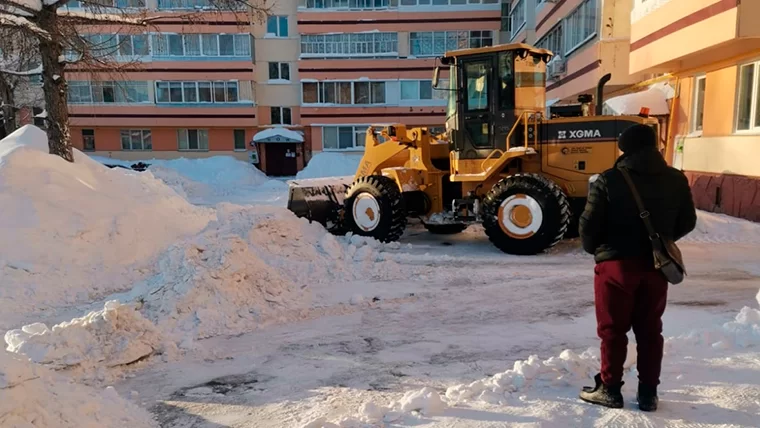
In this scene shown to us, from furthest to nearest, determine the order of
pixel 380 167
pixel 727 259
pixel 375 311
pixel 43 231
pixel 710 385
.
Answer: pixel 380 167 < pixel 727 259 < pixel 43 231 < pixel 375 311 < pixel 710 385

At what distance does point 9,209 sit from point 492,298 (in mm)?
6964

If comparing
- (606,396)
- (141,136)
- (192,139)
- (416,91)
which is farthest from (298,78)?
(606,396)

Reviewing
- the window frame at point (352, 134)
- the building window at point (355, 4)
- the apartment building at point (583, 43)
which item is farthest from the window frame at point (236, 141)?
the apartment building at point (583, 43)

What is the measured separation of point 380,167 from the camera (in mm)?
10930

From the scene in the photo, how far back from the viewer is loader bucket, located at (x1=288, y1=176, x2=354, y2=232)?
10.8 metres

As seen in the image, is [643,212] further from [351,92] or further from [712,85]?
[351,92]

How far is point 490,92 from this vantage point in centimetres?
930

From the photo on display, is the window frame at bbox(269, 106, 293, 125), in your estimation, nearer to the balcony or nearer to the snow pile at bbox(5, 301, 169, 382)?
the balcony

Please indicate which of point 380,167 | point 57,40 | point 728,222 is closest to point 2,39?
point 57,40

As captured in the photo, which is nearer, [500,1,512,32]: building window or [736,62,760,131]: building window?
[736,62,760,131]: building window

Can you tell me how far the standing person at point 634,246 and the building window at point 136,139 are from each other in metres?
36.8

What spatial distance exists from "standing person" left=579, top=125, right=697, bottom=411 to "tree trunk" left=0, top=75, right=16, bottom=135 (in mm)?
16586

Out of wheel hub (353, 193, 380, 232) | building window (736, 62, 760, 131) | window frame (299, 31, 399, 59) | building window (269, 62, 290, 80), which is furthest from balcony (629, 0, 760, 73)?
building window (269, 62, 290, 80)

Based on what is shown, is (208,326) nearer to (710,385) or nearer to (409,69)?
(710,385)
